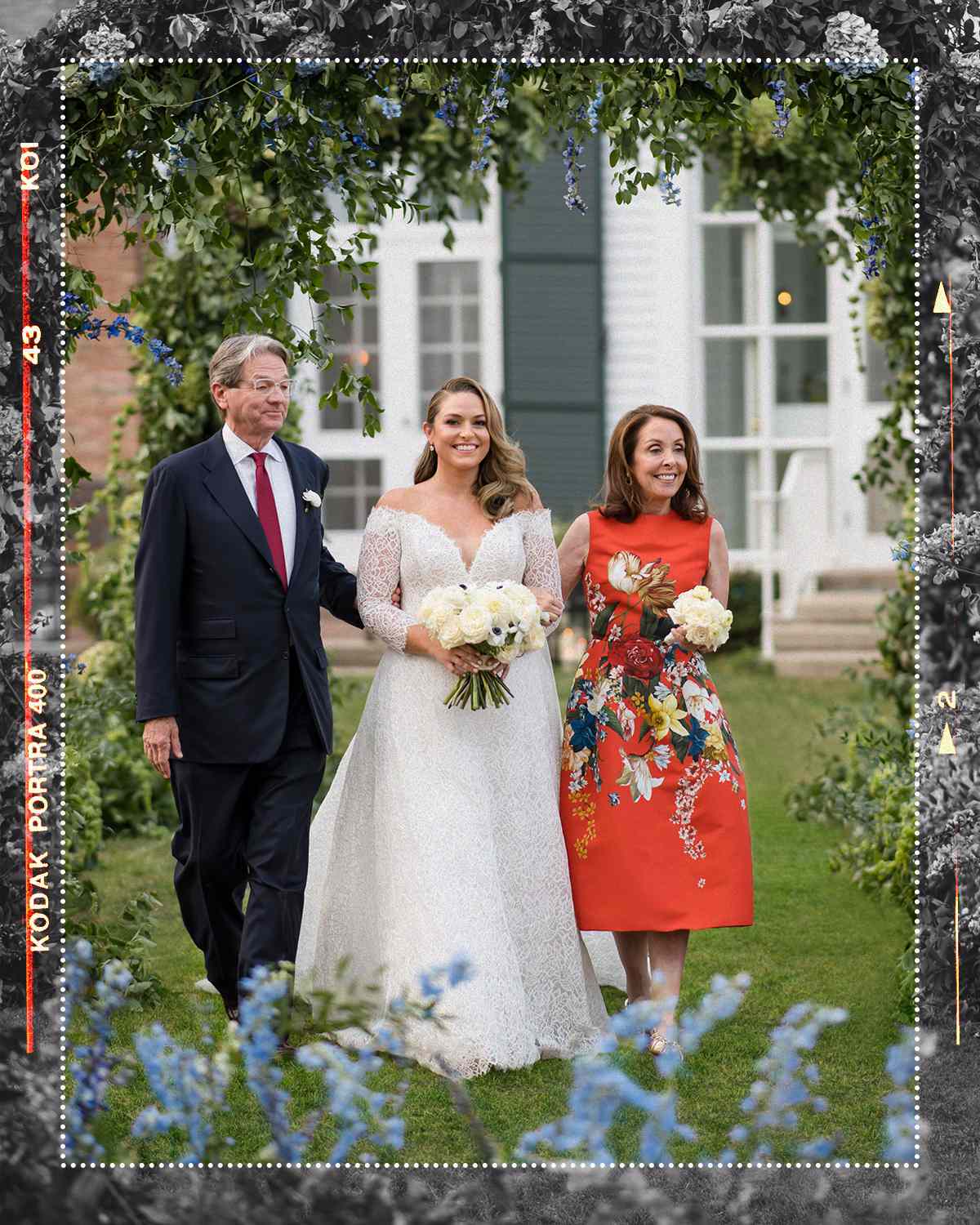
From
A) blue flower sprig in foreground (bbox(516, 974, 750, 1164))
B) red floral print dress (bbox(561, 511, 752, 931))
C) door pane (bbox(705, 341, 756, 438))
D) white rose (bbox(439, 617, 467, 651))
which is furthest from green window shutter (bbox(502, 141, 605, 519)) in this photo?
blue flower sprig in foreground (bbox(516, 974, 750, 1164))

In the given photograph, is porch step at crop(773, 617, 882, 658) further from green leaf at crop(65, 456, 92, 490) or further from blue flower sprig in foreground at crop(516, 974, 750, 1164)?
blue flower sprig in foreground at crop(516, 974, 750, 1164)

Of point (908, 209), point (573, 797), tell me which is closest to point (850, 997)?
point (573, 797)

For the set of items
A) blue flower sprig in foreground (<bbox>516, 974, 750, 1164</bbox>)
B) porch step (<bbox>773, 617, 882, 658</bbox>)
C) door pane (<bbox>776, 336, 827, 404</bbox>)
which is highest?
door pane (<bbox>776, 336, 827, 404</bbox>)

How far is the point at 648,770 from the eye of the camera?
4570 millimetres

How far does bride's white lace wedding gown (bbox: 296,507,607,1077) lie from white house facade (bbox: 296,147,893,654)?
29.6 feet

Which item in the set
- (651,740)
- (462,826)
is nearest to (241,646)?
(462,826)

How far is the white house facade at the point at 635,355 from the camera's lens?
1384cm

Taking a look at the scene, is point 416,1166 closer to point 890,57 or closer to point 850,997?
point 850,997

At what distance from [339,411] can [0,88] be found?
10834mm

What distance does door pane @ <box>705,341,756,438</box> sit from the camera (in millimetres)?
14453

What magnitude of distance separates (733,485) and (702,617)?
33.6 ft

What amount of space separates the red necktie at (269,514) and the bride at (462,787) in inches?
11.8

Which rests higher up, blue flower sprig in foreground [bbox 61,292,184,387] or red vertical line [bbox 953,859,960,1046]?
blue flower sprig in foreground [bbox 61,292,184,387]

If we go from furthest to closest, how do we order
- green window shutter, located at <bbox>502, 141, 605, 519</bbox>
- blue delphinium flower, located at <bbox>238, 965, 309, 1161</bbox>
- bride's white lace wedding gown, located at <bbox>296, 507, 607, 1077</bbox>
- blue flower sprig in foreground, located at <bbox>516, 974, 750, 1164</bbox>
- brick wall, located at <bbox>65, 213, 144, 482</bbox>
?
→ 1. green window shutter, located at <bbox>502, 141, 605, 519</bbox>
2. brick wall, located at <bbox>65, 213, 144, 482</bbox>
3. bride's white lace wedding gown, located at <bbox>296, 507, 607, 1077</bbox>
4. blue delphinium flower, located at <bbox>238, 965, 309, 1161</bbox>
5. blue flower sprig in foreground, located at <bbox>516, 974, 750, 1164</bbox>
